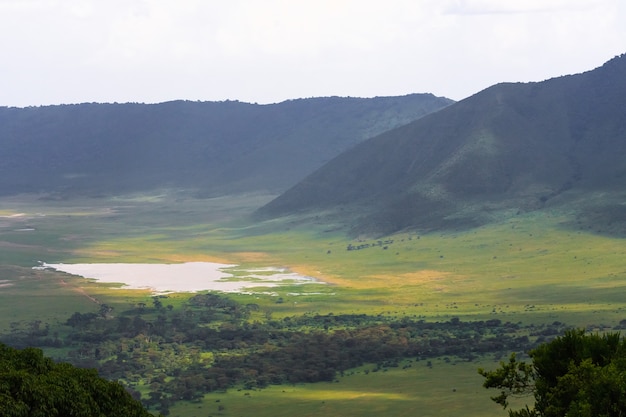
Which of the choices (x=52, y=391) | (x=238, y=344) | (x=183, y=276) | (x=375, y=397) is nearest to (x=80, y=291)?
(x=183, y=276)

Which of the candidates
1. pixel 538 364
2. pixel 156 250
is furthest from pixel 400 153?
pixel 538 364

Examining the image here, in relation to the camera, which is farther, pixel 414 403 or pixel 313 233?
pixel 313 233

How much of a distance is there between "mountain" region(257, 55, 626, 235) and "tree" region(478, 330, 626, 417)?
113399 millimetres

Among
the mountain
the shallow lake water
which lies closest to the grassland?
the shallow lake water

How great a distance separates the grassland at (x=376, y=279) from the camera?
65.8m

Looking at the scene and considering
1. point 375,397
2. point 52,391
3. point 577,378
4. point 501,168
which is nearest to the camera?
point 52,391

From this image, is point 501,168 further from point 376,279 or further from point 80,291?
point 80,291

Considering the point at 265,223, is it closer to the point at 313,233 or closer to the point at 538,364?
the point at 313,233

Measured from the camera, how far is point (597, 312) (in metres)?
88.0

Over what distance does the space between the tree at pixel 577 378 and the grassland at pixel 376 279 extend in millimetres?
27026

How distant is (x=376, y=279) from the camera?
12306 centimetres

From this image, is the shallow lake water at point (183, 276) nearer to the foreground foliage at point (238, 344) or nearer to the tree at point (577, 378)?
the foreground foliage at point (238, 344)

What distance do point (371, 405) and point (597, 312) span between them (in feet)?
106

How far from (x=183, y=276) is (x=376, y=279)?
2235cm
